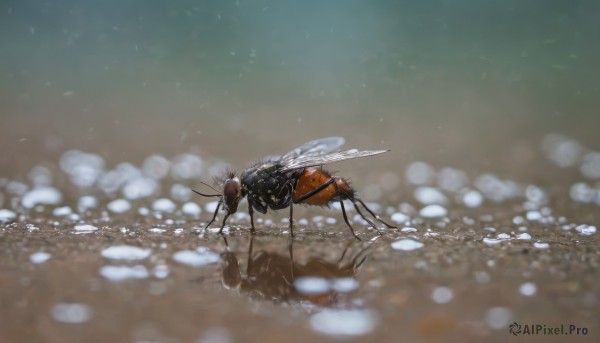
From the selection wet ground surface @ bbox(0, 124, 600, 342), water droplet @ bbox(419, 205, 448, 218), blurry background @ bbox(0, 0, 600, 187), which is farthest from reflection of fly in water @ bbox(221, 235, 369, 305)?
blurry background @ bbox(0, 0, 600, 187)

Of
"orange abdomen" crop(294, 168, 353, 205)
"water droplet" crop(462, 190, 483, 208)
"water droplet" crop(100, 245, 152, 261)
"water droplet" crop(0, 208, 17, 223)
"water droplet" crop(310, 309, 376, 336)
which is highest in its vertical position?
"water droplet" crop(462, 190, 483, 208)

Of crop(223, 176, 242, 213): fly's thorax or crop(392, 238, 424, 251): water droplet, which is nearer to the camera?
crop(392, 238, 424, 251): water droplet

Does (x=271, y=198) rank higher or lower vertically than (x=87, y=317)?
higher

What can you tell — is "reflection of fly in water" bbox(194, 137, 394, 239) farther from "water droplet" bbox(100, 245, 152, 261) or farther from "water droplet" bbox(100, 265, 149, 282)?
"water droplet" bbox(100, 265, 149, 282)

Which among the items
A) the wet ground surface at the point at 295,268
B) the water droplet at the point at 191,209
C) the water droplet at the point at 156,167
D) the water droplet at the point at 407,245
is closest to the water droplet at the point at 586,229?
the wet ground surface at the point at 295,268

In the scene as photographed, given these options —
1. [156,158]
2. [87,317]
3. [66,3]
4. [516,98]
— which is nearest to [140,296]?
[87,317]

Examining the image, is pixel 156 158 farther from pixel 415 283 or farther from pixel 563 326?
pixel 563 326

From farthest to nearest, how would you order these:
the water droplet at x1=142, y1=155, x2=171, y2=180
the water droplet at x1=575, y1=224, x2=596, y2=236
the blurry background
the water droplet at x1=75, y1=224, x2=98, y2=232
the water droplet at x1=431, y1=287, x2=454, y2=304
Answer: the blurry background < the water droplet at x1=142, y1=155, x2=171, y2=180 < the water droplet at x1=575, y1=224, x2=596, y2=236 < the water droplet at x1=75, y1=224, x2=98, y2=232 < the water droplet at x1=431, y1=287, x2=454, y2=304

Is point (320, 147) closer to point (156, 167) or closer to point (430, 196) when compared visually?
point (430, 196)
